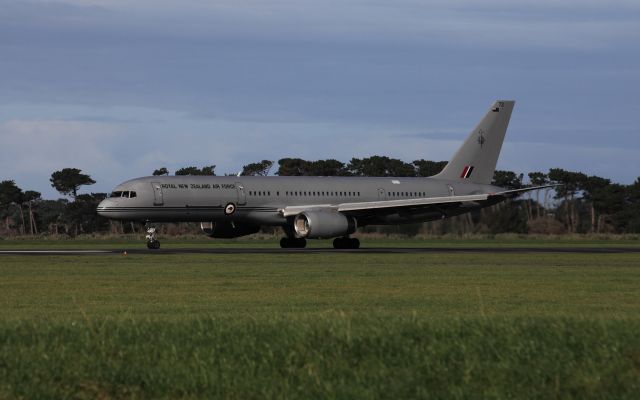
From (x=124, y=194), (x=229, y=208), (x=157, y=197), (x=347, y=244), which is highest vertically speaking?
(x=124, y=194)

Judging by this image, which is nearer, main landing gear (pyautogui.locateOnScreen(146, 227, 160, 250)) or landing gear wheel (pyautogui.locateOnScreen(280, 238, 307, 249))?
main landing gear (pyautogui.locateOnScreen(146, 227, 160, 250))

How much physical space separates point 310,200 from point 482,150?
14.5m

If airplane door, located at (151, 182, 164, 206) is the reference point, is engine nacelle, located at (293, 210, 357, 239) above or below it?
below

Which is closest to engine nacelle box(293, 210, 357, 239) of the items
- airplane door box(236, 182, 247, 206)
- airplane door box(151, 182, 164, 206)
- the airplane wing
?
the airplane wing

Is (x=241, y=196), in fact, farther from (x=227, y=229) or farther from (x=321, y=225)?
(x=321, y=225)

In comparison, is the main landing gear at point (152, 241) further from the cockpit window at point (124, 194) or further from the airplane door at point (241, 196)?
the airplane door at point (241, 196)

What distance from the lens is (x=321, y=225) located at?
61250 mm

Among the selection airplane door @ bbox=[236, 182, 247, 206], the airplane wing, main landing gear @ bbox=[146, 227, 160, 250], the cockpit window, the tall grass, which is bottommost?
the tall grass

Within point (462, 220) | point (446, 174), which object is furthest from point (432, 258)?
point (462, 220)

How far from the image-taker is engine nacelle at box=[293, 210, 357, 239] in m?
61.2

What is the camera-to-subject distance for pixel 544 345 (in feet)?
50.9

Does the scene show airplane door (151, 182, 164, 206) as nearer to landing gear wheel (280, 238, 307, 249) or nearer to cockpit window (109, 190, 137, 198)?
cockpit window (109, 190, 137, 198)

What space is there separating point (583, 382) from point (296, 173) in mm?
123529

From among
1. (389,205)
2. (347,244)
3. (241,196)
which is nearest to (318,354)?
(241,196)
